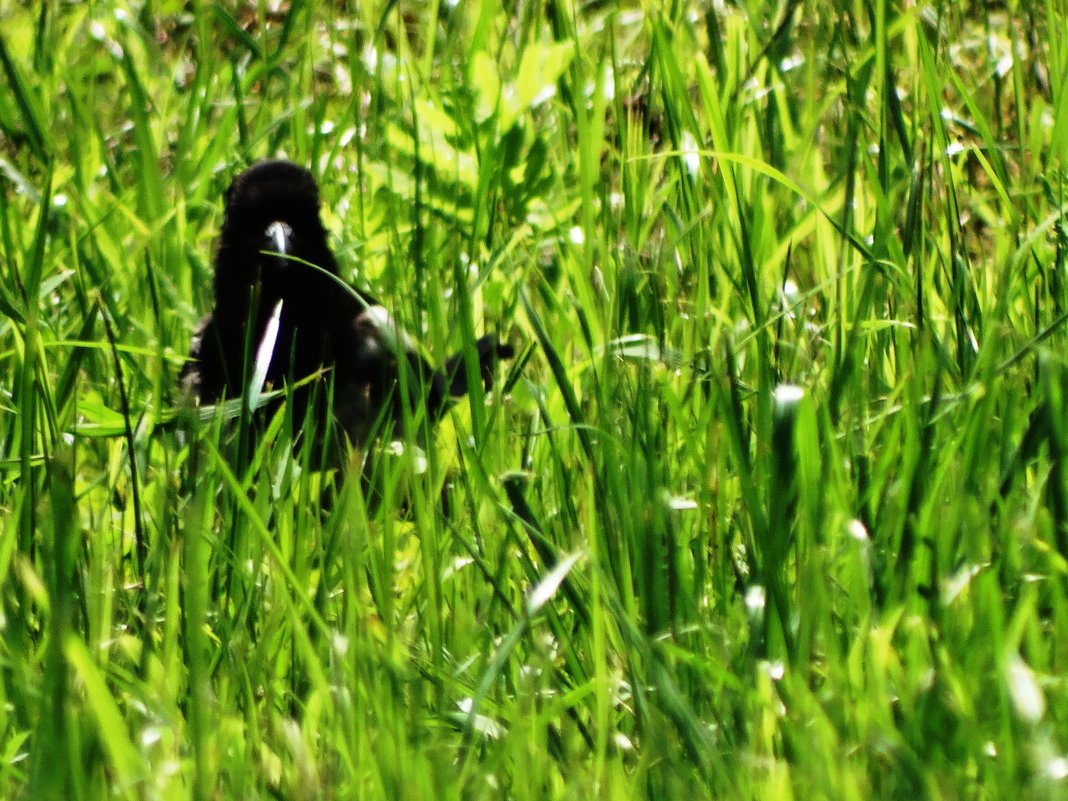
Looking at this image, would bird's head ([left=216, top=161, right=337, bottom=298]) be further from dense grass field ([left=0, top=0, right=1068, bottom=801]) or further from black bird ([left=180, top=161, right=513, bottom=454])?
dense grass field ([left=0, top=0, right=1068, bottom=801])

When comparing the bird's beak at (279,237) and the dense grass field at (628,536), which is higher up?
the bird's beak at (279,237)

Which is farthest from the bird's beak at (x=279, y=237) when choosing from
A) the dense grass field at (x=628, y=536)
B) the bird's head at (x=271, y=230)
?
the dense grass field at (x=628, y=536)

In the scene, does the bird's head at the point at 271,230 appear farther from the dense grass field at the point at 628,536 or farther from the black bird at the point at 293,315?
the dense grass field at the point at 628,536

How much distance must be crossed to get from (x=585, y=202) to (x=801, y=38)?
2.01 metres

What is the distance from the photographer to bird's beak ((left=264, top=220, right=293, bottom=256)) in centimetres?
374

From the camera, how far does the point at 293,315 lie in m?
4.00

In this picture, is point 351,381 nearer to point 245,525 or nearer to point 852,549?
point 245,525

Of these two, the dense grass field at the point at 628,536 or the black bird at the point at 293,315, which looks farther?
the black bird at the point at 293,315

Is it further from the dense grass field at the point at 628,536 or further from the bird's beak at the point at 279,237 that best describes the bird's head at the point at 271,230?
the dense grass field at the point at 628,536

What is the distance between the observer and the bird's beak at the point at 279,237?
374 centimetres

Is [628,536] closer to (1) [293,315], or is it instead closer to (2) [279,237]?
(2) [279,237]

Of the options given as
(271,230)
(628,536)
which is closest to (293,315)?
(271,230)

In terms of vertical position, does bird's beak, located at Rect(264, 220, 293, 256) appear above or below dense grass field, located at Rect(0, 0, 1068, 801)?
above

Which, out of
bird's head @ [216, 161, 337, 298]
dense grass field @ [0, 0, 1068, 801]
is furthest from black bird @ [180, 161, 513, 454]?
dense grass field @ [0, 0, 1068, 801]
